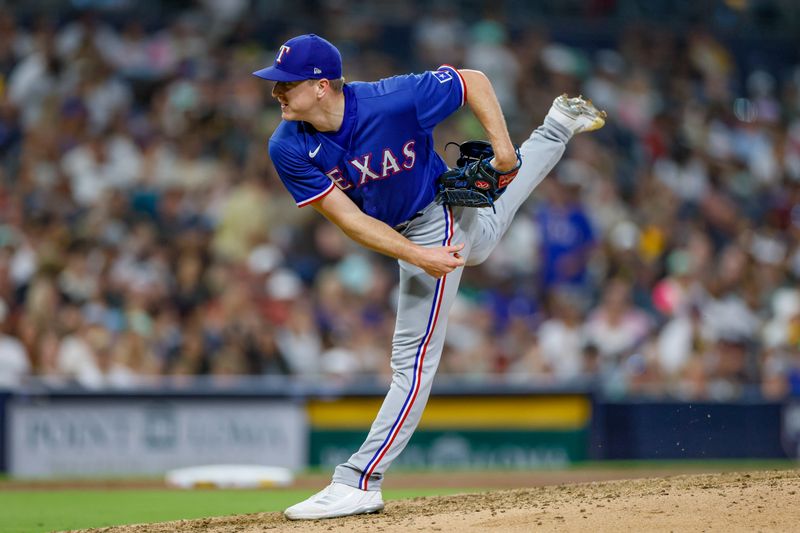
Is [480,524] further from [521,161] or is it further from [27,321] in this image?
[27,321]

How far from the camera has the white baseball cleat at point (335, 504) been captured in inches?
222

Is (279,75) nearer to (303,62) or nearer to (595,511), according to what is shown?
(303,62)

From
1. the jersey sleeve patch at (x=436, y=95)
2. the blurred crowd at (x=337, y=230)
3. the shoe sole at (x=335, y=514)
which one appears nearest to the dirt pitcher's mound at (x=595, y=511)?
the shoe sole at (x=335, y=514)

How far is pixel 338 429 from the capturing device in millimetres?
10758

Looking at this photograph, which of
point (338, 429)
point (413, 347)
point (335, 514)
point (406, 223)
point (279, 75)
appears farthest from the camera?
point (338, 429)

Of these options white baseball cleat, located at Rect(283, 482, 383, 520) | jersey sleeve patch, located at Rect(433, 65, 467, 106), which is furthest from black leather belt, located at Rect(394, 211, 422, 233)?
white baseball cleat, located at Rect(283, 482, 383, 520)

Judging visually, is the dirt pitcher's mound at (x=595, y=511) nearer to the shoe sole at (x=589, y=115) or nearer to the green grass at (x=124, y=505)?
the green grass at (x=124, y=505)

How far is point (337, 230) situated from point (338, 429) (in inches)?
95.4

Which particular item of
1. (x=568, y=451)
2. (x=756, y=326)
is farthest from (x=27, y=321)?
(x=756, y=326)

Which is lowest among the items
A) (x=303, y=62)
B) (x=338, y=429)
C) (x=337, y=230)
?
(x=338, y=429)

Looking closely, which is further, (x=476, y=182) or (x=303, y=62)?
(x=476, y=182)

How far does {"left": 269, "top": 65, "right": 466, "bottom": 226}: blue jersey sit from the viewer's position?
18.2 feet

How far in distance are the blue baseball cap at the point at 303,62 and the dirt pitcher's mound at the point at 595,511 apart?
6.79 feet

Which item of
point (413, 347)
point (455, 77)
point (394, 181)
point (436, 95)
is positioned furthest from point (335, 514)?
point (455, 77)
